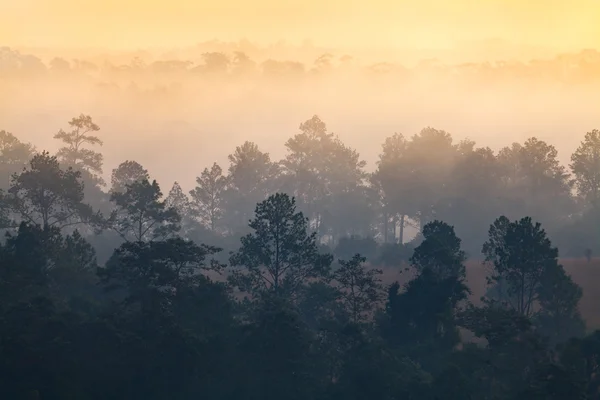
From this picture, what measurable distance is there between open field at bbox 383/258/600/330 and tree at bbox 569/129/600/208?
30699mm

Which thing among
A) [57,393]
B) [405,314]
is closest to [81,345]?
[57,393]

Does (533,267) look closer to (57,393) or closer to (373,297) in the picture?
(373,297)

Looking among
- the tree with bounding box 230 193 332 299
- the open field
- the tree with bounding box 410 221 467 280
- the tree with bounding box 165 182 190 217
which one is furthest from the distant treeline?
the tree with bounding box 230 193 332 299

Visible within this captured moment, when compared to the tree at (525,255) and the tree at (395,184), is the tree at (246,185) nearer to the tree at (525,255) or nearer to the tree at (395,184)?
the tree at (395,184)

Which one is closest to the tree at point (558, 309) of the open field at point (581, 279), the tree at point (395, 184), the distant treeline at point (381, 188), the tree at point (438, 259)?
the open field at point (581, 279)

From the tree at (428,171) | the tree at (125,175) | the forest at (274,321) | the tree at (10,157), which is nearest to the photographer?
the forest at (274,321)

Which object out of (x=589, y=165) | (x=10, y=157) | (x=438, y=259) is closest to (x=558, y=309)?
(x=438, y=259)

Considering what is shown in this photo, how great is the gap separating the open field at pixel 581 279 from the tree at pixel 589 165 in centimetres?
3070

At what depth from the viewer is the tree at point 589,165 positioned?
130 m

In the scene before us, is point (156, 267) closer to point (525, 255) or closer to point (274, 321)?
point (274, 321)

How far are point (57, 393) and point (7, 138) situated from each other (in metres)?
79.7

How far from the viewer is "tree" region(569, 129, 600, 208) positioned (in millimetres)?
129750

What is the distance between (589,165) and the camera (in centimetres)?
13125

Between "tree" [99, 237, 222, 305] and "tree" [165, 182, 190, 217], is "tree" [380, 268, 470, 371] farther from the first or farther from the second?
"tree" [165, 182, 190, 217]
